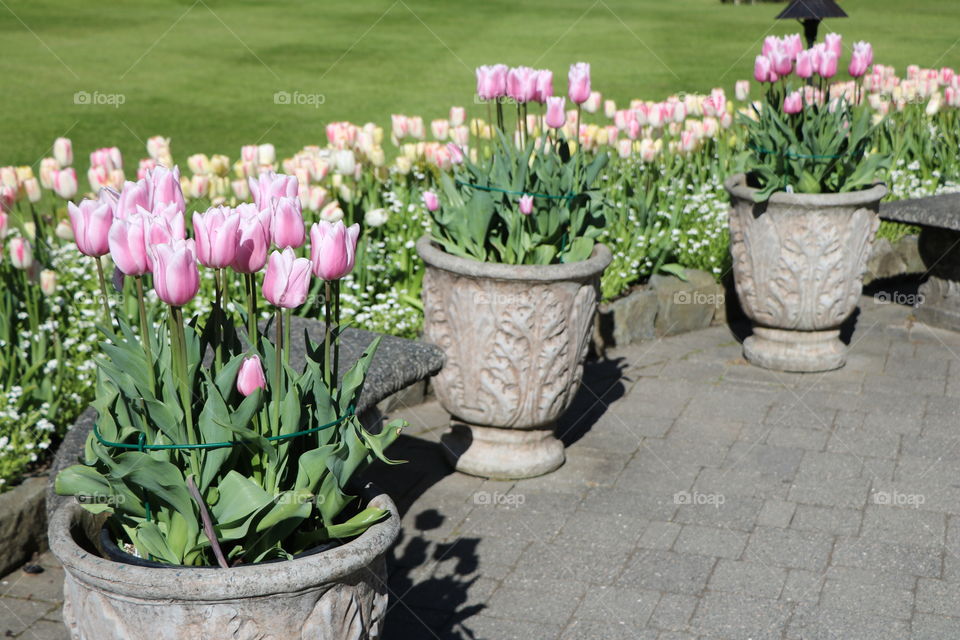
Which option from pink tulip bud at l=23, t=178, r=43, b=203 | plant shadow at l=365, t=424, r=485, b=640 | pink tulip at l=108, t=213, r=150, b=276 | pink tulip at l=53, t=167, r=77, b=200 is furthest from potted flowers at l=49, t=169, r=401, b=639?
pink tulip bud at l=23, t=178, r=43, b=203

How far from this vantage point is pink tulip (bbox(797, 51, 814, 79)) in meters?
5.94

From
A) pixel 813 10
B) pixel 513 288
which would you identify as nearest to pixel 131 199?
pixel 513 288

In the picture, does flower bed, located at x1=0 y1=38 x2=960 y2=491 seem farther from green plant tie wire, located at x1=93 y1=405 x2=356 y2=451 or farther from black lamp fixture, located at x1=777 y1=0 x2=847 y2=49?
green plant tie wire, located at x1=93 y1=405 x2=356 y2=451

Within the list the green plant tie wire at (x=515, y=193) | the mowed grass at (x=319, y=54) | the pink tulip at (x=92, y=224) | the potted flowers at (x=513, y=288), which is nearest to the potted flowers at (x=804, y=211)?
the potted flowers at (x=513, y=288)

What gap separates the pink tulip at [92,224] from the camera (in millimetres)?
2451

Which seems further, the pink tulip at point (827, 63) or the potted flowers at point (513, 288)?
the pink tulip at point (827, 63)

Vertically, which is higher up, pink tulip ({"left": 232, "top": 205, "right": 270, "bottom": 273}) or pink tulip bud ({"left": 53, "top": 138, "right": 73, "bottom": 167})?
pink tulip bud ({"left": 53, "top": 138, "right": 73, "bottom": 167})

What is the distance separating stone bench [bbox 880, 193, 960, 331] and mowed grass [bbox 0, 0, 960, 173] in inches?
225

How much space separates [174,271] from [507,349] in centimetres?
256

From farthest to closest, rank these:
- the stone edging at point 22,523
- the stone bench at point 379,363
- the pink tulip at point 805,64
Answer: the pink tulip at point 805,64
the stone bench at point 379,363
the stone edging at point 22,523

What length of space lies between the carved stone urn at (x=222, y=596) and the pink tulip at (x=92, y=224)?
65cm

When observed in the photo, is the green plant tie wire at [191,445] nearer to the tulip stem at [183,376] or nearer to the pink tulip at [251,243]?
the tulip stem at [183,376]

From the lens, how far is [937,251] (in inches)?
273

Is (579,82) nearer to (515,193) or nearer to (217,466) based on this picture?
(515,193)
